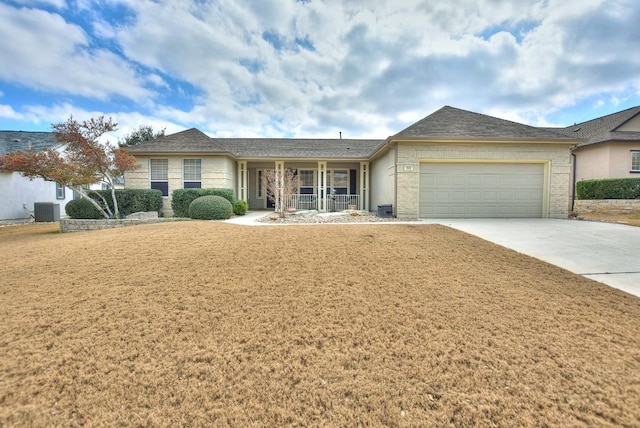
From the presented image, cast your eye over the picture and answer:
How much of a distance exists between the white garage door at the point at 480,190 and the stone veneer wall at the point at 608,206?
514 cm

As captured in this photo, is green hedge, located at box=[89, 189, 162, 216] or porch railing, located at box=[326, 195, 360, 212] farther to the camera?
porch railing, located at box=[326, 195, 360, 212]

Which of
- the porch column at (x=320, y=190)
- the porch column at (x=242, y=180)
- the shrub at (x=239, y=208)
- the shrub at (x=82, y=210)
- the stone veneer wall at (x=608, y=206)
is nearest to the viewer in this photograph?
the shrub at (x=82, y=210)

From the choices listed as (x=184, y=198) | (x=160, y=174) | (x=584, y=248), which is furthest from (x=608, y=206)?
(x=160, y=174)

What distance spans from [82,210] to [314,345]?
13886 millimetres

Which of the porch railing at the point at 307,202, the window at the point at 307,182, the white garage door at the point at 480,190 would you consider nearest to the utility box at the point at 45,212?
the porch railing at the point at 307,202

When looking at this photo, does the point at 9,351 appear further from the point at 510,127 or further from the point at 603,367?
the point at 510,127

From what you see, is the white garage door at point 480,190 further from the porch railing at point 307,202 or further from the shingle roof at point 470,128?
the porch railing at point 307,202

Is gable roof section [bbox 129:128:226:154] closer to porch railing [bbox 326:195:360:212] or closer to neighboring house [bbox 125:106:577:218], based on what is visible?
porch railing [bbox 326:195:360:212]

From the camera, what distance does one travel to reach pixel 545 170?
38.5 feet

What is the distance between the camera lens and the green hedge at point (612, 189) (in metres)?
13.5

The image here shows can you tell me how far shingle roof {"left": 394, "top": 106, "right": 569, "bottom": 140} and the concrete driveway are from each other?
4.31 metres

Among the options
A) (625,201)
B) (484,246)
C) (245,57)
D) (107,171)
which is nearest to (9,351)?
(484,246)

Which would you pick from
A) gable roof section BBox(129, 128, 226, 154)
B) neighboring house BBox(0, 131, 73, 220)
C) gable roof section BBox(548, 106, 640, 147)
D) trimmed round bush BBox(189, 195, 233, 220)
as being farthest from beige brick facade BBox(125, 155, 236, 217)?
gable roof section BBox(548, 106, 640, 147)

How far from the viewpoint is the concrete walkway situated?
4.46 m
